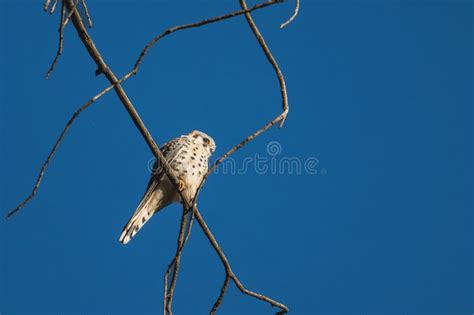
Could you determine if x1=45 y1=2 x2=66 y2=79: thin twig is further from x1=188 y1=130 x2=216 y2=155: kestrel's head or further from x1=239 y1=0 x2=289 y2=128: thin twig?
x1=188 y1=130 x2=216 y2=155: kestrel's head

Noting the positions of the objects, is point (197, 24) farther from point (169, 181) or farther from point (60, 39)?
point (169, 181)

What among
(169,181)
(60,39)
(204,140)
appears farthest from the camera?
(204,140)

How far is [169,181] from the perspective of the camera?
Answer: 5.25 metres

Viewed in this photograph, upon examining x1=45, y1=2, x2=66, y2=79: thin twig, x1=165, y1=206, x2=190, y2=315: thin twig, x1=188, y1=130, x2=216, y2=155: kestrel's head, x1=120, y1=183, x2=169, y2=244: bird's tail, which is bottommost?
x1=165, y1=206, x2=190, y2=315: thin twig

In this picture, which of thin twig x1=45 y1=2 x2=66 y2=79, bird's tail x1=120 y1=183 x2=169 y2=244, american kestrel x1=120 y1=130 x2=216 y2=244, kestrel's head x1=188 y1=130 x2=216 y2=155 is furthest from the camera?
kestrel's head x1=188 y1=130 x2=216 y2=155

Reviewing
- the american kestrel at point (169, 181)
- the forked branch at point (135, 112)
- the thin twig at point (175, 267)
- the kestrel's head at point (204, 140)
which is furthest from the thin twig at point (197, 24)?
the kestrel's head at point (204, 140)

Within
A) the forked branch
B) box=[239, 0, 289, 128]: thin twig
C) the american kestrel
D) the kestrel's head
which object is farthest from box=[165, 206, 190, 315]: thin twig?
the kestrel's head

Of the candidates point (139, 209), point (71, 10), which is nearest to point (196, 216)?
point (71, 10)

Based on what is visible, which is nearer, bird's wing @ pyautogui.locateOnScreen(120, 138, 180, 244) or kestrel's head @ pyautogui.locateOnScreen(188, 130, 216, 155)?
bird's wing @ pyautogui.locateOnScreen(120, 138, 180, 244)

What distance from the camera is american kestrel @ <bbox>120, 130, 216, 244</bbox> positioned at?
506 cm

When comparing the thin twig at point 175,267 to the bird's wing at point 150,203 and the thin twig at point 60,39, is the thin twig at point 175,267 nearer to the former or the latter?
the thin twig at point 60,39

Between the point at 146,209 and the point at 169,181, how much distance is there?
367 millimetres

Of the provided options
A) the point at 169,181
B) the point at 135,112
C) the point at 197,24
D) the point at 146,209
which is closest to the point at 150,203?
the point at 146,209

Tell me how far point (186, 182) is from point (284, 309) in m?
2.70
